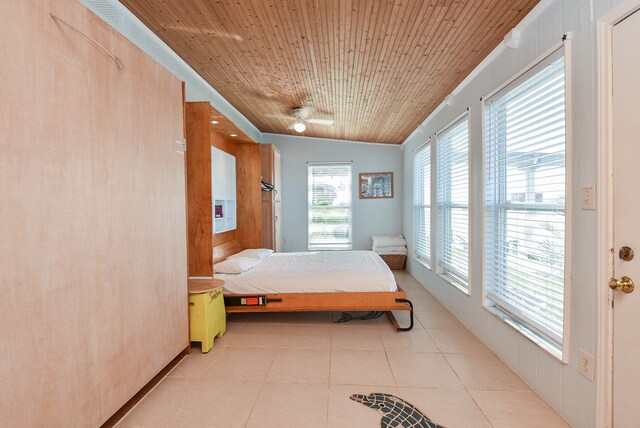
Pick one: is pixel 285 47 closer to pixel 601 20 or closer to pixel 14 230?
pixel 601 20

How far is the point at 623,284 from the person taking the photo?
140 cm

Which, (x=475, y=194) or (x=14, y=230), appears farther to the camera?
(x=475, y=194)

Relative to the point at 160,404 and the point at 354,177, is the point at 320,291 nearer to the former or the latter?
the point at 160,404

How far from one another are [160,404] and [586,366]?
8.15 ft

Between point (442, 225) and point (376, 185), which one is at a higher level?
point (376, 185)

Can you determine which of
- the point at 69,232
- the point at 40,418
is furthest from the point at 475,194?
the point at 40,418

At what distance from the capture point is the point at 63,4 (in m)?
1.40

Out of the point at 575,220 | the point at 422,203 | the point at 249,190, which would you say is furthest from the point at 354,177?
the point at 575,220

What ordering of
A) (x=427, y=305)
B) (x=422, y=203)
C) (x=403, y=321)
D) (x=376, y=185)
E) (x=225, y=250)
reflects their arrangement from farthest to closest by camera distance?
(x=376, y=185)
(x=422, y=203)
(x=225, y=250)
(x=427, y=305)
(x=403, y=321)

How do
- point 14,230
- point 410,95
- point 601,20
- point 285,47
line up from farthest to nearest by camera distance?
point 410,95
point 285,47
point 601,20
point 14,230

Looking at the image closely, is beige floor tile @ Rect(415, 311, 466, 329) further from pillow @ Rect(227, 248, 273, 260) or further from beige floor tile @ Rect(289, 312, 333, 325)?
pillow @ Rect(227, 248, 273, 260)

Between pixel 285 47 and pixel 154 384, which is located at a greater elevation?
pixel 285 47

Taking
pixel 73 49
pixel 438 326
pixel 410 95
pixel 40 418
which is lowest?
pixel 438 326

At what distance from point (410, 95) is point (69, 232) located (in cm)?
343
